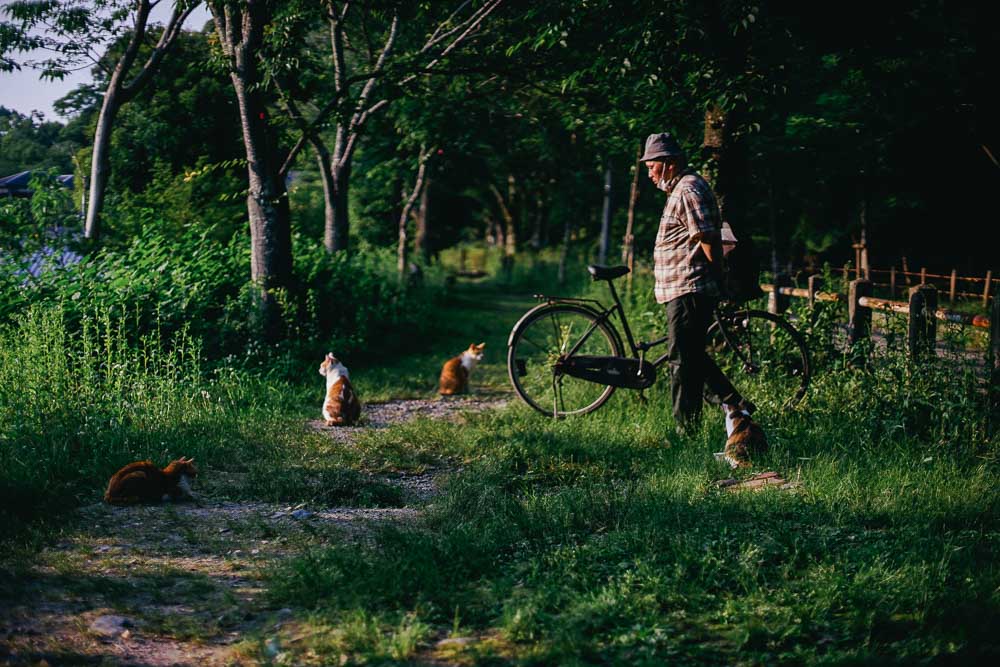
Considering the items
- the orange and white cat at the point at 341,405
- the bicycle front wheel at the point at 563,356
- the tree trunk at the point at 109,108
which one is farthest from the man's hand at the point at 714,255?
the tree trunk at the point at 109,108

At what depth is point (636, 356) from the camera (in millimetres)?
7336

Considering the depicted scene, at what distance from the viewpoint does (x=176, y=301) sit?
862 cm

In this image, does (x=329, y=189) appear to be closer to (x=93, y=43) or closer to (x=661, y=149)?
(x=93, y=43)

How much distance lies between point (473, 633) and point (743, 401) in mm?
3314

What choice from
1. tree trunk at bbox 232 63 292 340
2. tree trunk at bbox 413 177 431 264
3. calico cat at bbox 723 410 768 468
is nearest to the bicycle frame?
calico cat at bbox 723 410 768 468

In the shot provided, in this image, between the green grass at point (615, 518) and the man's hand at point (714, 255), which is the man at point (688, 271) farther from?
the green grass at point (615, 518)

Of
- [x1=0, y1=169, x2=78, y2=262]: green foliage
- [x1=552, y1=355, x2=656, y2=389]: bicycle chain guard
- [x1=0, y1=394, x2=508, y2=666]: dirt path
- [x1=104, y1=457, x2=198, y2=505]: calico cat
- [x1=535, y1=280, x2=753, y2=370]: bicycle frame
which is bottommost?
[x1=0, y1=394, x2=508, y2=666]: dirt path

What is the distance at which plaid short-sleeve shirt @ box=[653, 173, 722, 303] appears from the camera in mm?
5949

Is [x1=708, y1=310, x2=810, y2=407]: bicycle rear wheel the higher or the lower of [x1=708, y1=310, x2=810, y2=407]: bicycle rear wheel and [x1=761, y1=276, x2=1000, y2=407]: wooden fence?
the lower

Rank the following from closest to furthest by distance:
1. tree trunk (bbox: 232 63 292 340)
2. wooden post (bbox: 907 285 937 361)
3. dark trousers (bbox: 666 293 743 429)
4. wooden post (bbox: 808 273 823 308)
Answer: dark trousers (bbox: 666 293 743 429) < wooden post (bbox: 907 285 937 361) < wooden post (bbox: 808 273 823 308) < tree trunk (bbox: 232 63 292 340)

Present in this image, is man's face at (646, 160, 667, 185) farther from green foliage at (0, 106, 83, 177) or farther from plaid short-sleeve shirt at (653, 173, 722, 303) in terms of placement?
green foliage at (0, 106, 83, 177)

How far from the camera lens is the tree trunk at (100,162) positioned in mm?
9977

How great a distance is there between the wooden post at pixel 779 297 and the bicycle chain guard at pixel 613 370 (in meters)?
2.02

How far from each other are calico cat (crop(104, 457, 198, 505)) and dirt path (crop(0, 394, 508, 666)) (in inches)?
2.9
